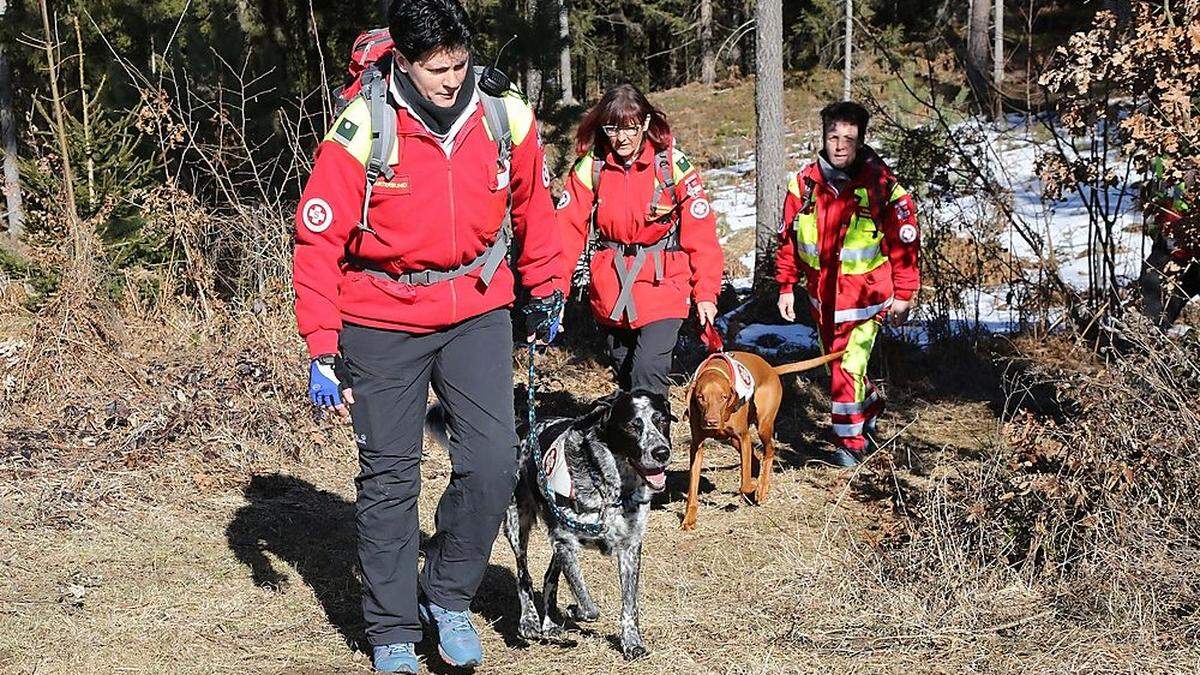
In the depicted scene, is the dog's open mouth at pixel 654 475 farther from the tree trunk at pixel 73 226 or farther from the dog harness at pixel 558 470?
the tree trunk at pixel 73 226

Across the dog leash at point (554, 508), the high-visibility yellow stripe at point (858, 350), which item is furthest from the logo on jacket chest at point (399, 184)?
the high-visibility yellow stripe at point (858, 350)

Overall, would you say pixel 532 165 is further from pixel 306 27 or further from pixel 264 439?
pixel 306 27

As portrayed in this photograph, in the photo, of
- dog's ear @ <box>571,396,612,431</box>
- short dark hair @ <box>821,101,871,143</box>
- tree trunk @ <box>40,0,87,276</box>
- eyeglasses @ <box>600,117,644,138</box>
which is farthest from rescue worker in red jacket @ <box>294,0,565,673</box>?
tree trunk @ <box>40,0,87,276</box>

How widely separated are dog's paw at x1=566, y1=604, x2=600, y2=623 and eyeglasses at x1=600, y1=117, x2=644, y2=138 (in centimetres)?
210

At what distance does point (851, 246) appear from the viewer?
631 cm

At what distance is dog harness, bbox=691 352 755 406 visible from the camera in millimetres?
5832

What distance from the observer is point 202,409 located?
678 cm

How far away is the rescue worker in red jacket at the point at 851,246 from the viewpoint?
20.5 feet

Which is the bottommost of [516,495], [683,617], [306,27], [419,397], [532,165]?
[683,617]

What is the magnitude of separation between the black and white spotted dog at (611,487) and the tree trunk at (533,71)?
5837 millimetres

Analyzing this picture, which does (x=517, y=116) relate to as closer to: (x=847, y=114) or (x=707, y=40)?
(x=847, y=114)

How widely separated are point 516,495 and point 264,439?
2676 mm

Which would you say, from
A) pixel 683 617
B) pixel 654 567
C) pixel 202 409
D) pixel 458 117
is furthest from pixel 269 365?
pixel 458 117

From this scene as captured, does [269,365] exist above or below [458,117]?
below
